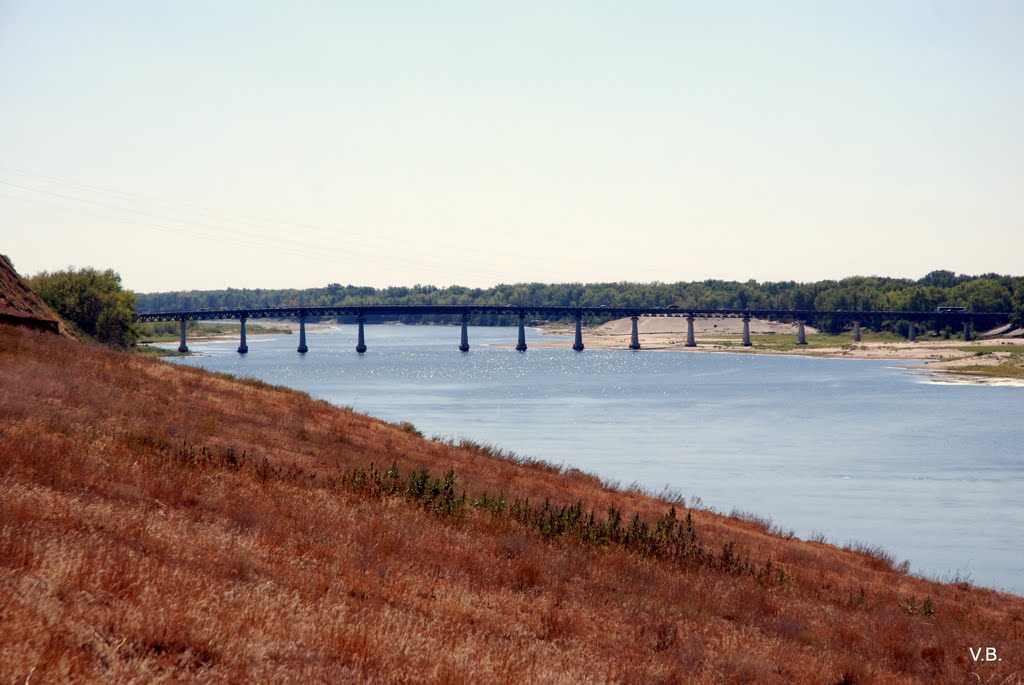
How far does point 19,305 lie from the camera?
3988 centimetres

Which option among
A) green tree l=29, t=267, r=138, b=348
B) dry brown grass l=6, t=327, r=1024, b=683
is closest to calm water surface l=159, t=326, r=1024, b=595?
dry brown grass l=6, t=327, r=1024, b=683

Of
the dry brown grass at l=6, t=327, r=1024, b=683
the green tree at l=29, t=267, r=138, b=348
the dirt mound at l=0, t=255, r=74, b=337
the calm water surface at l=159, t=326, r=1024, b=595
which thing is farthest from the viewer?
the green tree at l=29, t=267, r=138, b=348

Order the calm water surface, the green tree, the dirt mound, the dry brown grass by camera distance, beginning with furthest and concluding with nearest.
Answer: the green tree
the dirt mound
the calm water surface
the dry brown grass

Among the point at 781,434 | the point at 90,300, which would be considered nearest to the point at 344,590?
the point at 781,434

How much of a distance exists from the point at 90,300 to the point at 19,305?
53135 millimetres

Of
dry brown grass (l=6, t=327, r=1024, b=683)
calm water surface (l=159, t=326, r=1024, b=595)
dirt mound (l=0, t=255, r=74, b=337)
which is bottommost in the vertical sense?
calm water surface (l=159, t=326, r=1024, b=595)

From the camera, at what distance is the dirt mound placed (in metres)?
37.0

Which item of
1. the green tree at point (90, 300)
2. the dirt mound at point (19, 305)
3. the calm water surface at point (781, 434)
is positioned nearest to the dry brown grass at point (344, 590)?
the calm water surface at point (781, 434)

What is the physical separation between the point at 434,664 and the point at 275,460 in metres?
13.0

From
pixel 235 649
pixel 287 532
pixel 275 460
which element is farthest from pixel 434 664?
pixel 275 460

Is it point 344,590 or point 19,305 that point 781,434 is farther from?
point 344,590

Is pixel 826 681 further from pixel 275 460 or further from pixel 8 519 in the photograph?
pixel 275 460

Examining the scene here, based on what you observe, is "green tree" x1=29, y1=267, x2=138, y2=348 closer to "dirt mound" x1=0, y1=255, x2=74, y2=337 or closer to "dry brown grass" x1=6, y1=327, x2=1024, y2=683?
"dirt mound" x1=0, y1=255, x2=74, y2=337

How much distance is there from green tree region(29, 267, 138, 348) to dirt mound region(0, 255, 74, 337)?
4653cm
